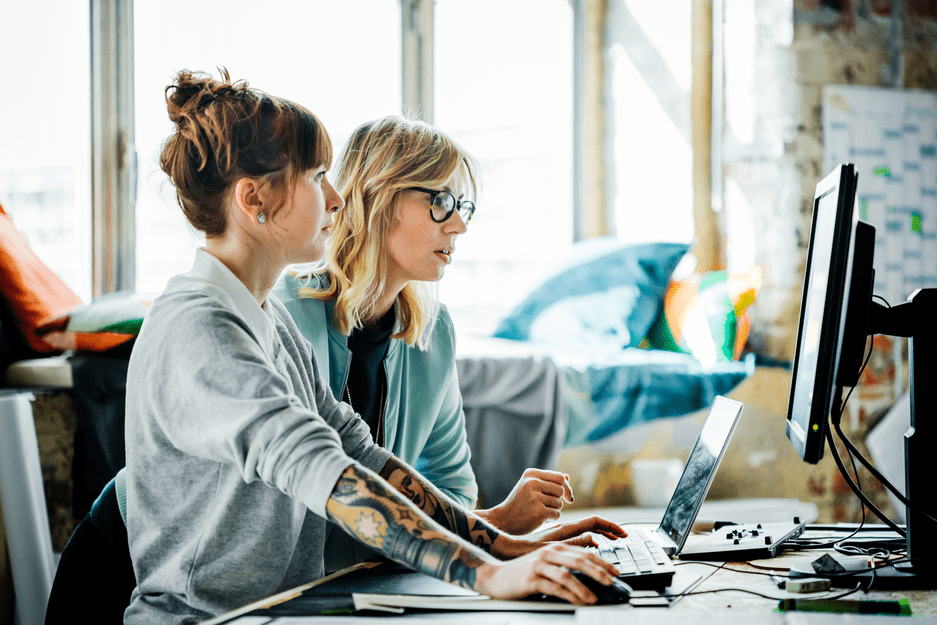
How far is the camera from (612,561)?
36.6 inches

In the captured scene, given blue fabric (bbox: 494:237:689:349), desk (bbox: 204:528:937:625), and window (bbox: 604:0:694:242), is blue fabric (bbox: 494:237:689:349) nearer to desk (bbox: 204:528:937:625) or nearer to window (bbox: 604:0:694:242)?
window (bbox: 604:0:694:242)

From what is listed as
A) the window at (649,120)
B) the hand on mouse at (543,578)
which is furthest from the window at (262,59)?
the hand on mouse at (543,578)

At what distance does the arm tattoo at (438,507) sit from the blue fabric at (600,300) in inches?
62.8

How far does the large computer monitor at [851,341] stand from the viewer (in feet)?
2.64

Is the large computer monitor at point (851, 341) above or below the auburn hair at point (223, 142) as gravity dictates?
below

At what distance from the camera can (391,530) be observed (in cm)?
74

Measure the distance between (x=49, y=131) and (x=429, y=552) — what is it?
243 cm

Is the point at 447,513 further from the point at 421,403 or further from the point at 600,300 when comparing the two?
the point at 600,300

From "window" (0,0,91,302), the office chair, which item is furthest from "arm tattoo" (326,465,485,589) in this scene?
"window" (0,0,91,302)

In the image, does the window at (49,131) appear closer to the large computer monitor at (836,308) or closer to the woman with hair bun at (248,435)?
the woman with hair bun at (248,435)

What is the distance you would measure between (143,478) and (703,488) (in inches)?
29.6

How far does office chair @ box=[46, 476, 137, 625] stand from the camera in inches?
35.8

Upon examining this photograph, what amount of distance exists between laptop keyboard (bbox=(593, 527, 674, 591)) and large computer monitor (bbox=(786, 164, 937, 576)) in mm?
217

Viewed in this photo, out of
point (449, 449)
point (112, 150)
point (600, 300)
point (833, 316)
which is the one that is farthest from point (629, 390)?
point (112, 150)
